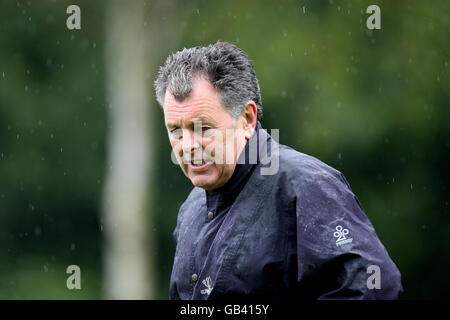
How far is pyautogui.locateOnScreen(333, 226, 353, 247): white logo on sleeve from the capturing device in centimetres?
319

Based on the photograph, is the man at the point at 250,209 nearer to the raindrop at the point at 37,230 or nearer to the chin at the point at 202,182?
the chin at the point at 202,182

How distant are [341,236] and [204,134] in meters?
0.80

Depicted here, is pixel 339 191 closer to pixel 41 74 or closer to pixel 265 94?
pixel 265 94

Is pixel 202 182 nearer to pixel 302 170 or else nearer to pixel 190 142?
pixel 190 142

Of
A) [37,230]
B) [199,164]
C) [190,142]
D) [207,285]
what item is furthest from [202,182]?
[37,230]

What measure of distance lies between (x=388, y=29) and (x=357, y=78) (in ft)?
2.56

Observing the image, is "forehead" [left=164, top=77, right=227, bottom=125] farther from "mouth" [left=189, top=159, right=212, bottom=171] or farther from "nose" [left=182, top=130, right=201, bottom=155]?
"mouth" [left=189, top=159, right=212, bottom=171]

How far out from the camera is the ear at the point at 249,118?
3.71 meters

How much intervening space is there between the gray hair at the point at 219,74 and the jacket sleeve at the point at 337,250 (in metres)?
0.55
